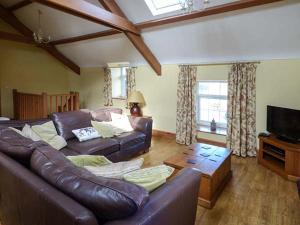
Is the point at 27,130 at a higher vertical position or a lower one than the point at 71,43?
lower

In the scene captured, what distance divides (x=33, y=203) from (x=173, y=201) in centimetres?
86

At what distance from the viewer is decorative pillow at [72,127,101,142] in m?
3.48

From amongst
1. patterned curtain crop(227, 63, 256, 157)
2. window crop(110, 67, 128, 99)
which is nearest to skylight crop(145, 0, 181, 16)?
patterned curtain crop(227, 63, 256, 157)

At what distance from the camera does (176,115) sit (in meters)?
5.17

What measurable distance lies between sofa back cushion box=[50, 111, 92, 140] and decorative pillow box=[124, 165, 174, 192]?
89.3 inches

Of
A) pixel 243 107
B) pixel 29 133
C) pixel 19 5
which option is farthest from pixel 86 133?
pixel 19 5

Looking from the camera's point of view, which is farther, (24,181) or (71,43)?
(71,43)

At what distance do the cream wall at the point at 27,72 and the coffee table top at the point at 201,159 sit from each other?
221 inches

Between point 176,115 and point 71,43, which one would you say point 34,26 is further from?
point 176,115

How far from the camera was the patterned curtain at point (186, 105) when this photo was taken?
476 centimetres

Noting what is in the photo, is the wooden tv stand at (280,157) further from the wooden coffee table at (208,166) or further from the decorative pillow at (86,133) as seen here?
the decorative pillow at (86,133)

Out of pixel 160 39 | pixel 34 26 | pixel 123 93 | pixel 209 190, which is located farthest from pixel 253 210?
pixel 34 26

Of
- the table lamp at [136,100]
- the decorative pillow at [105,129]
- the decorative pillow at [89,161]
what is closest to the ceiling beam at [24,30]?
the table lamp at [136,100]

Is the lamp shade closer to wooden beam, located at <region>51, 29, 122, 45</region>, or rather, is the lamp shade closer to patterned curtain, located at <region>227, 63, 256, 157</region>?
wooden beam, located at <region>51, 29, 122, 45</region>
